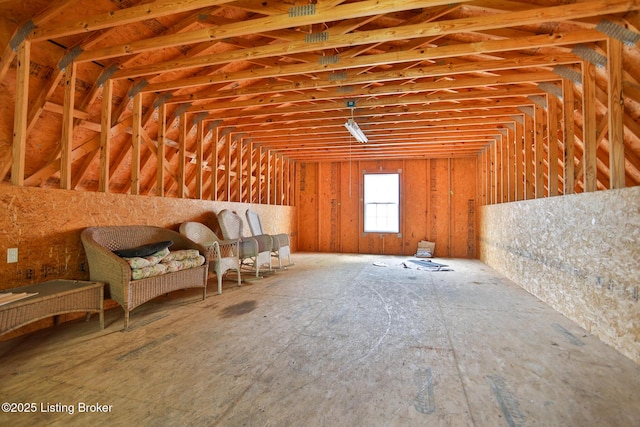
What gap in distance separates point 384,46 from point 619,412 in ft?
12.5

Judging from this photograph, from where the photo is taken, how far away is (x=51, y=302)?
2.16 meters

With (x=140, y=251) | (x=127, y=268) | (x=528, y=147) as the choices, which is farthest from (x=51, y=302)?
(x=528, y=147)

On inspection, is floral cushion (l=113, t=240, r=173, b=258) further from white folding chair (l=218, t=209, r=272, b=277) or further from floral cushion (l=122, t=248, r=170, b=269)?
white folding chair (l=218, t=209, r=272, b=277)

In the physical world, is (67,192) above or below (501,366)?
above

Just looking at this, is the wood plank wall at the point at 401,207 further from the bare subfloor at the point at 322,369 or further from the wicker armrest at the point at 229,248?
the bare subfloor at the point at 322,369

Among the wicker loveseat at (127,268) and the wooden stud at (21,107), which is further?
the wooden stud at (21,107)

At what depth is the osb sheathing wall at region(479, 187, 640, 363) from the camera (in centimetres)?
218

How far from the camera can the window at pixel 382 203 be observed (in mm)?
8258

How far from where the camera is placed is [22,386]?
171 cm

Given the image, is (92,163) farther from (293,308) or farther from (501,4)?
(501,4)

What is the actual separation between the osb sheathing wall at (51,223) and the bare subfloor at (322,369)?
1.74 feet

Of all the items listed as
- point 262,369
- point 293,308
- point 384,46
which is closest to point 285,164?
point 384,46

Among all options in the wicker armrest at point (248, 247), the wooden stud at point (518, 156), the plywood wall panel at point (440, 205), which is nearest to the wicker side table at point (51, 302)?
the wicker armrest at point (248, 247)

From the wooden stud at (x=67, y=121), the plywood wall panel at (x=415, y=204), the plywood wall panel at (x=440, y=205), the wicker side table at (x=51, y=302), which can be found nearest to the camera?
the wicker side table at (x=51, y=302)
